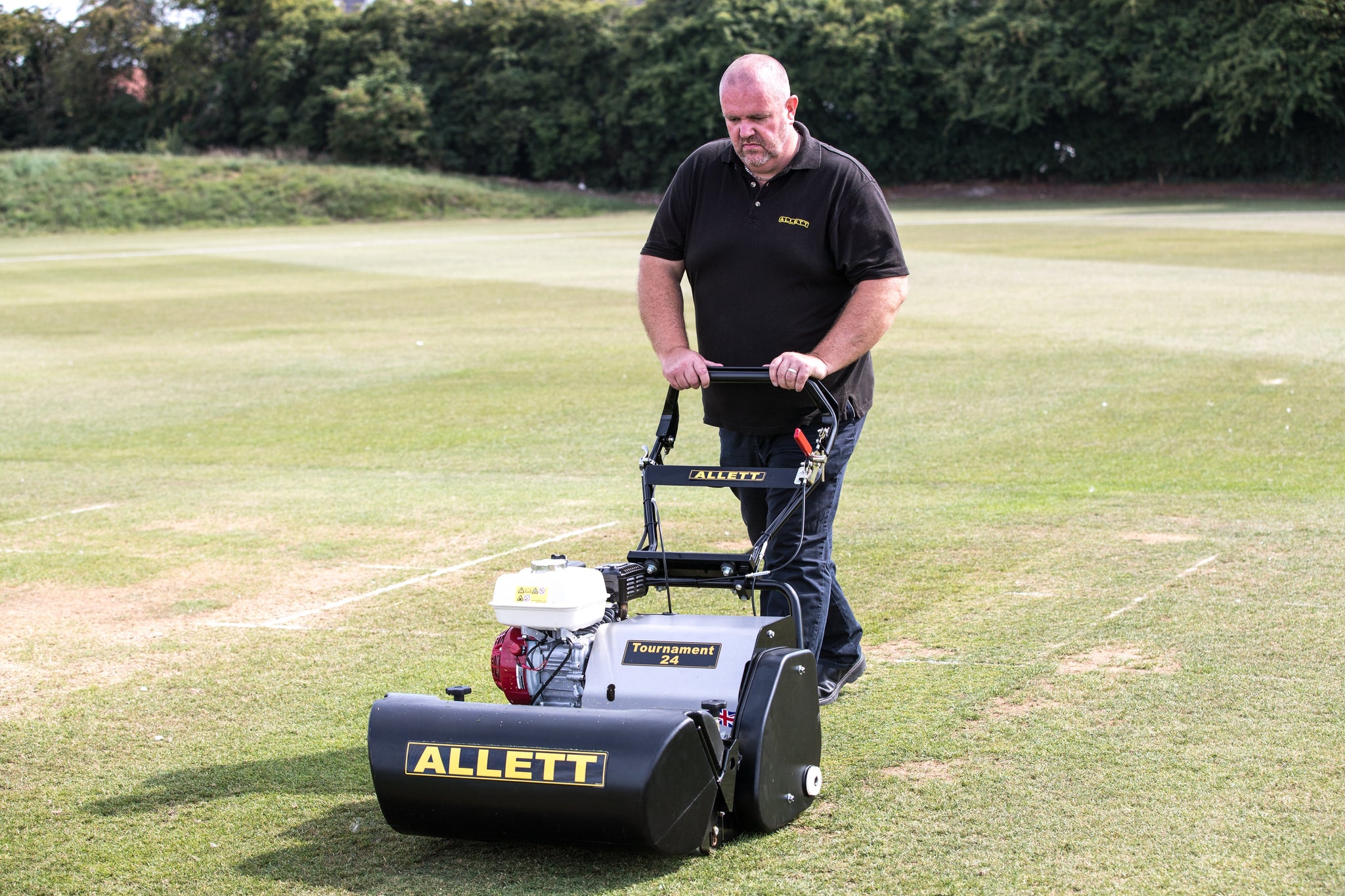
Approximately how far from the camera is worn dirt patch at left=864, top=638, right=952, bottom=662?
579cm

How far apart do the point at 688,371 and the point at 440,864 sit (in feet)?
5.44

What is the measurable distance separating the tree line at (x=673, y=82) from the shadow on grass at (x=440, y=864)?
60.7 meters

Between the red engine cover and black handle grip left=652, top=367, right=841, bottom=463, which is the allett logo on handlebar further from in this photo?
the red engine cover

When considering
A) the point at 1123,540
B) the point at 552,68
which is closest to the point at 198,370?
the point at 1123,540

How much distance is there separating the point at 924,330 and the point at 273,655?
45.6ft

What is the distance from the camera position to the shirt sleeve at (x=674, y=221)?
4.86m

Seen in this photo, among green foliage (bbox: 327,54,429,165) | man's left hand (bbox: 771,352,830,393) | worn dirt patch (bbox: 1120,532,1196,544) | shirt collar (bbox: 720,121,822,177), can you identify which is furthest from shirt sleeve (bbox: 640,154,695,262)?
green foliage (bbox: 327,54,429,165)

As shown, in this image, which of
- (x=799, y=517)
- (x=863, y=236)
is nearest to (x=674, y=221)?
(x=863, y=236)

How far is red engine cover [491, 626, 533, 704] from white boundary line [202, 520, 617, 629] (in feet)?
8.40

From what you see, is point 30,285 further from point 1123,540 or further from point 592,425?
point 1123,540

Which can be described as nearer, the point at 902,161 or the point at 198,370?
the point at 198,370

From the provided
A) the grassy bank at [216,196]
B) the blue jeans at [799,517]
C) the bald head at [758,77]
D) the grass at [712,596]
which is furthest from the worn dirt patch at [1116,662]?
the grassy bank at [216,196]

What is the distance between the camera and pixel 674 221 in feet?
16.1

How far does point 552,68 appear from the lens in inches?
A: 3059
